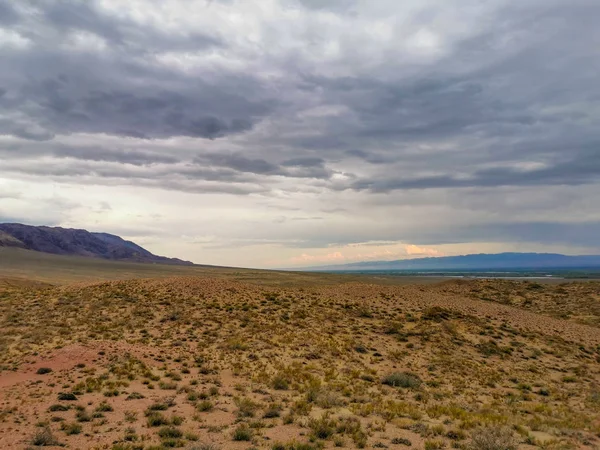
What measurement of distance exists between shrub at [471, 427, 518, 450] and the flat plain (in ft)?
0.22

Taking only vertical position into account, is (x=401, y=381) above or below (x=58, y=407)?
below

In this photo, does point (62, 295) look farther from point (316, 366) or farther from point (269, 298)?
point (316, 366)

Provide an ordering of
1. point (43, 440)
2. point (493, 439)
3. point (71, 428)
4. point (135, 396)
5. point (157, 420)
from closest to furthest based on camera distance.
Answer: point (43, 440), point (493, 439), point (71, 428), point (157, 420), point (135, 396)

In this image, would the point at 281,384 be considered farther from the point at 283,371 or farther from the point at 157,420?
the point at 157,420

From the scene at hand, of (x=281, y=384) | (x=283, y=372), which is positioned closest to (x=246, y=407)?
(x=281, y=384)

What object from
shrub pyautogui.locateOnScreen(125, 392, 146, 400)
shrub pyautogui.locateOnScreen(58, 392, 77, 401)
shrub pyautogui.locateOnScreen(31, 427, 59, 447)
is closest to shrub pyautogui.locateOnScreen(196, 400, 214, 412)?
shrub pyautogui.locateOnScreen(125, 392, 146, 400)

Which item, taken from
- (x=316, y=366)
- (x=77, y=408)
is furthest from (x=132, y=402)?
(x=316, y=366)

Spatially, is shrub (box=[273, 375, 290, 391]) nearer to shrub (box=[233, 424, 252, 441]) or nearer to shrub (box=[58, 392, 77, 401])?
shrub (box=[233, 424, 252, 441])

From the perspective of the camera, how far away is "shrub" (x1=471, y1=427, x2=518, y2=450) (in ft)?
44.2

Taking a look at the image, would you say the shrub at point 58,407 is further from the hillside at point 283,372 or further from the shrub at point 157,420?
the shrub at point 157,420

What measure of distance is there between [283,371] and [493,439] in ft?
41.5

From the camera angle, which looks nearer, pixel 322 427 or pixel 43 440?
pixel 43 440

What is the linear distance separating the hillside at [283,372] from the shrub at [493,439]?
6 cm

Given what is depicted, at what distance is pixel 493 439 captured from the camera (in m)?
14.0
